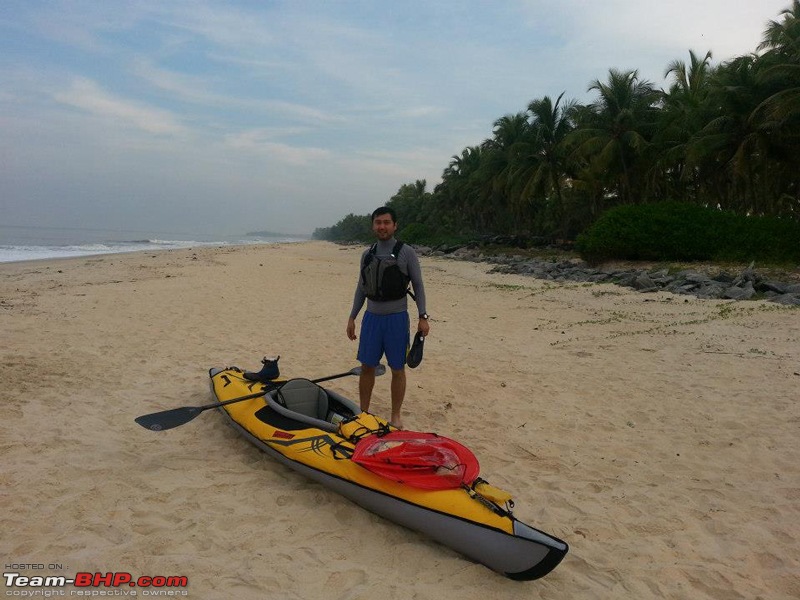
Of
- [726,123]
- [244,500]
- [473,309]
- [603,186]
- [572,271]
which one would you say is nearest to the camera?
[244,500]

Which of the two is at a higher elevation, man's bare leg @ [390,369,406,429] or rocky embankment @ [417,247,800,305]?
rocky embankment @ [417,247,800,305]

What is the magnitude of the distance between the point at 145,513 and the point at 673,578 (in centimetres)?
320

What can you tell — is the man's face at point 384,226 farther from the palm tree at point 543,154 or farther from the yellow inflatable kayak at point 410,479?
the palm tree at point 543,154

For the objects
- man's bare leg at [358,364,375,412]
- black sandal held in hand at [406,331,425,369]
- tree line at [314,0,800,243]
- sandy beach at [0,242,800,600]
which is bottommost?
sandy beach at [0,242,800,600]

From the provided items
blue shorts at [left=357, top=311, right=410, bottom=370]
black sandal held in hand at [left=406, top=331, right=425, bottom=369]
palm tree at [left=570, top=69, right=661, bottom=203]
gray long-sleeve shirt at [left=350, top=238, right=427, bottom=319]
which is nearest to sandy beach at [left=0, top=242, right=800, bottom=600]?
black sandal held in hand at [left=406, top=331, right=425, bottom=369]

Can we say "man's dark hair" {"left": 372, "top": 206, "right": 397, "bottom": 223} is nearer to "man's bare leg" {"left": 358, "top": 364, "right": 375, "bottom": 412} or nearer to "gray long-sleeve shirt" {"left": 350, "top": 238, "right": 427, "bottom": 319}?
"gray long-sleeve shirt" {"left": 350, "top": 238, "right": 427, "bottom": 319}

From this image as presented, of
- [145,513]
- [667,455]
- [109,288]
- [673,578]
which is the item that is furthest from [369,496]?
[109,288]

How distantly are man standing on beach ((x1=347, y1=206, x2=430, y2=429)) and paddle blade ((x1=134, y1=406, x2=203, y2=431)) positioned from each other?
1569mm

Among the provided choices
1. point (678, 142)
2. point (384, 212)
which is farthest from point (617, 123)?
point (384, 212)

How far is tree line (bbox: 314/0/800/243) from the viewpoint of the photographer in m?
20.0

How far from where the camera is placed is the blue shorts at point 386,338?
445cm

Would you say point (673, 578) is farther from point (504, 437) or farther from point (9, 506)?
point (9, 506)

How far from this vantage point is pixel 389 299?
441 cm

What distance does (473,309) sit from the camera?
11891 millimetres
